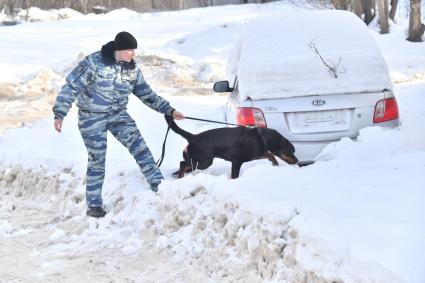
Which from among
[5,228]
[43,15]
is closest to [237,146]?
[5,228]

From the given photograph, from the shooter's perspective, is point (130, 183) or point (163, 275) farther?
point (130, 183)

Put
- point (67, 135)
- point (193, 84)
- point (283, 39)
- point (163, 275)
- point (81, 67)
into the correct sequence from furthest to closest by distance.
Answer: point (193, 84), point (67, 135), point (283, 39), point (81, 67), point (163, 275)

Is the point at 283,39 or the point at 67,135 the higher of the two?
the point at 283,39

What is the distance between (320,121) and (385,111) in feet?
2.20

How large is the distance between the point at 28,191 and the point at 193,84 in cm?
942

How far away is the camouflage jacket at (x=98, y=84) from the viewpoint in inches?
217

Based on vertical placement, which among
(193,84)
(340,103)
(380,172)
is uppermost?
(340,103)

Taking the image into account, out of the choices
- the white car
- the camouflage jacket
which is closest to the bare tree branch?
the white car

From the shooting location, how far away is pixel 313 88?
5969 millimetres

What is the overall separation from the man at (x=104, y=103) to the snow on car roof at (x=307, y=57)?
3.18 ft

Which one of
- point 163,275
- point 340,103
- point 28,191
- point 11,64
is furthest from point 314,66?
point 11,64

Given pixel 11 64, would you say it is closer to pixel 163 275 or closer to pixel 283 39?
pixel 283 39

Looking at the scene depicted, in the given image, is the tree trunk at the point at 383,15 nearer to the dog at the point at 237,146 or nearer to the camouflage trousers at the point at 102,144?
the dog at the point at 237,146

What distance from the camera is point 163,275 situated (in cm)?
447
